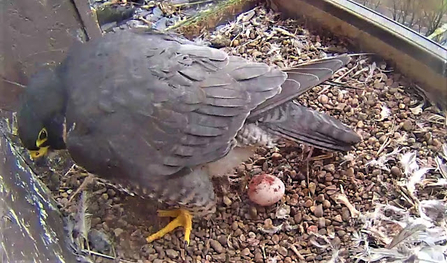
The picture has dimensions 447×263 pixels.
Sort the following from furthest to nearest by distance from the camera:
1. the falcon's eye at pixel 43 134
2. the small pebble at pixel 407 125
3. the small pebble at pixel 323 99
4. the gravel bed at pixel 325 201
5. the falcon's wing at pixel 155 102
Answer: the small pebble at pixel 323 99 < the small pebble at pixel 407 125 < the gravel bed at pixel 325 201 < the falcon's eye at pixel 43 134 < the falcon's wing at pixel 155 102

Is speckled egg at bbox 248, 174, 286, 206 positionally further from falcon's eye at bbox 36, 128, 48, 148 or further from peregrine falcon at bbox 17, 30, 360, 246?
falcon's eye at bbox 36, 128, 48, 148

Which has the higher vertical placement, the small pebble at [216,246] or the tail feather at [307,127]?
the tail feather at [307,127]

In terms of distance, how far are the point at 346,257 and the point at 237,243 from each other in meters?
0.40

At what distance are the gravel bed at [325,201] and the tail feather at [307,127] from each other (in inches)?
5.1

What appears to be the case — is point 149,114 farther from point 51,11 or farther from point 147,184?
point 51,11

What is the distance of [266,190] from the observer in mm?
2076

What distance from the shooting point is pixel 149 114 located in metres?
1.77

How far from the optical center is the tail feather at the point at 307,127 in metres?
2.06

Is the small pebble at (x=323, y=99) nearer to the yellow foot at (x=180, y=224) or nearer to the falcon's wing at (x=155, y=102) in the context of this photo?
the falcon's wing at (x=155, y=102)

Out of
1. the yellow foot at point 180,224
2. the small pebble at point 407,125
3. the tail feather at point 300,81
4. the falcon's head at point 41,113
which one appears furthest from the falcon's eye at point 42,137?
the small pebble at point 407,125

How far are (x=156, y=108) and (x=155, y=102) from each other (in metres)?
0.02

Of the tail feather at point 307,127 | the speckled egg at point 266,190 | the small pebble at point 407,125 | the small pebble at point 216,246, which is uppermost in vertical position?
the tail feather at point 307,127

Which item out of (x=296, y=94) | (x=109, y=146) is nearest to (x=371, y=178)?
(x=296, y=94)

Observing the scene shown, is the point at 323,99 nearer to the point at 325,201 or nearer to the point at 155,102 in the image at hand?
the point at 325,201
